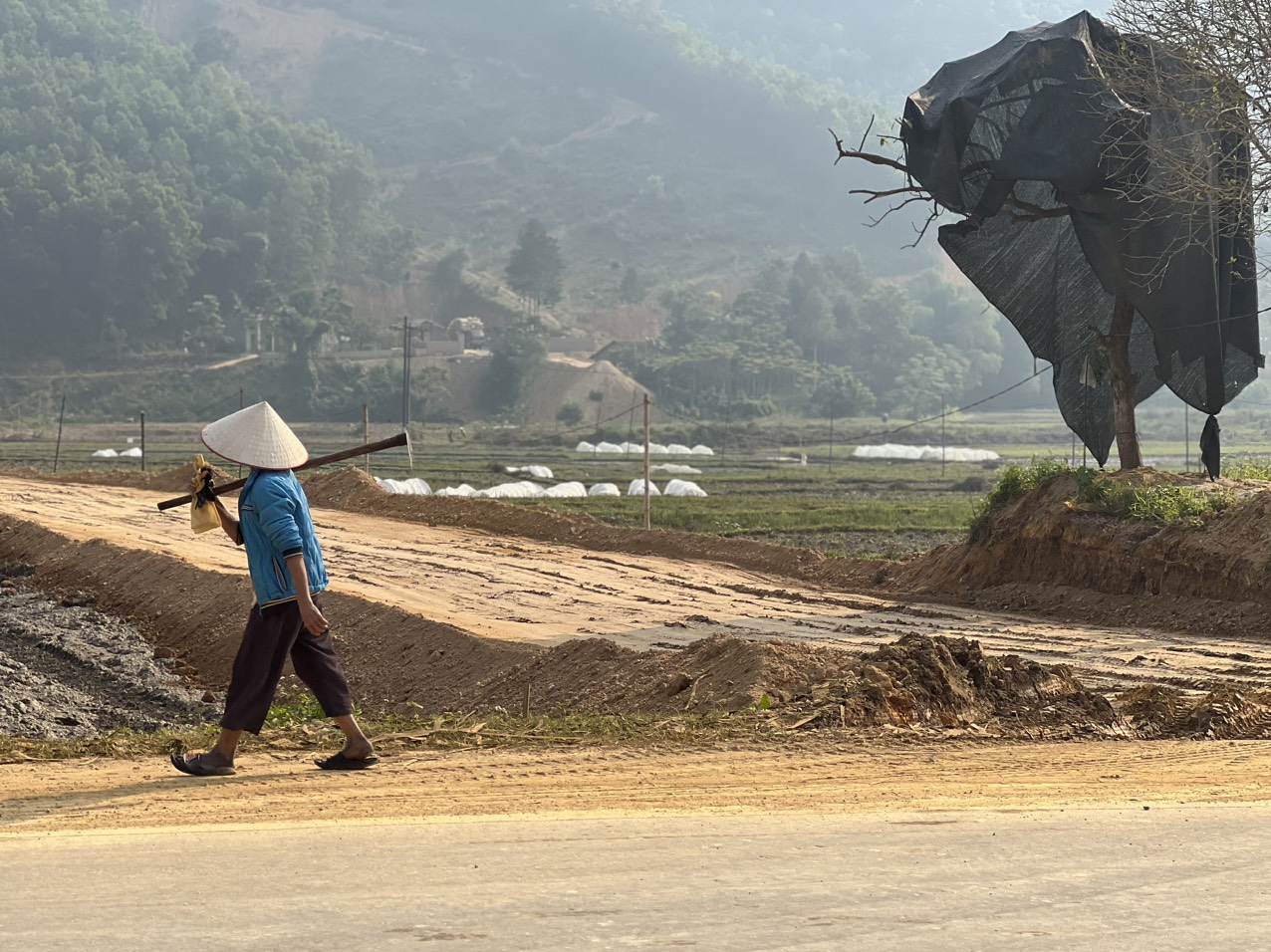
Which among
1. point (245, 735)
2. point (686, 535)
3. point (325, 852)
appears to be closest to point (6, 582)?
point (686, 535)

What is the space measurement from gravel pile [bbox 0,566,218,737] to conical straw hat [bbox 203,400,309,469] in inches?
150

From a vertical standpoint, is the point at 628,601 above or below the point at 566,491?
above

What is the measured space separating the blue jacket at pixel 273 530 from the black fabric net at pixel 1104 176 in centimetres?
1220

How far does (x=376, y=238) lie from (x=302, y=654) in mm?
139649

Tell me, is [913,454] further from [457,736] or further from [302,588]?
[302,588]

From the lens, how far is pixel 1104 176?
1744cm

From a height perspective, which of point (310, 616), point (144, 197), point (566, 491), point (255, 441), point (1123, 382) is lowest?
point (566, 491)

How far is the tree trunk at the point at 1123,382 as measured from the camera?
1853 cm

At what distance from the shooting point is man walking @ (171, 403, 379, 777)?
263 inches

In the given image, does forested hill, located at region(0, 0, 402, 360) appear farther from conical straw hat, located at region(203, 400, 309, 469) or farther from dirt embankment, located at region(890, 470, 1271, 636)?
conical straw hat, located at region(203, 400, 309, 469)

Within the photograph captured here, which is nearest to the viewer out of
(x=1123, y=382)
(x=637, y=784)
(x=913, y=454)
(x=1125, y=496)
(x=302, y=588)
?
(x=302, y=588)

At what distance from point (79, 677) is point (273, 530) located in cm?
690

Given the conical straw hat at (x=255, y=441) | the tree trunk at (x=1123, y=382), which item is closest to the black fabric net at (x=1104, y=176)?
the tree trunk at (x=1123, y=382)

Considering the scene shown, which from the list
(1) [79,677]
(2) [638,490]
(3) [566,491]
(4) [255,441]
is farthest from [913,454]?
(4) [255,441]
